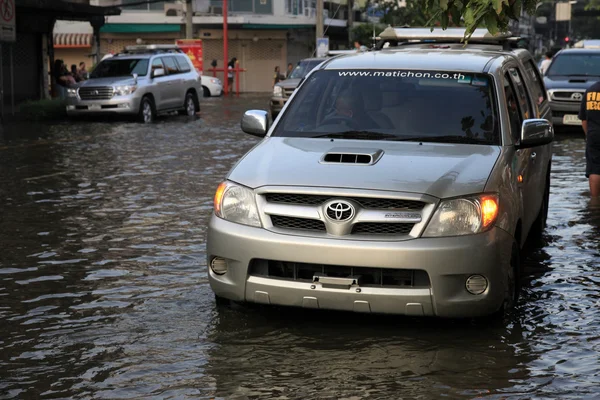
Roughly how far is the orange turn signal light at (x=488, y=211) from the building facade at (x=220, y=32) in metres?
55.3

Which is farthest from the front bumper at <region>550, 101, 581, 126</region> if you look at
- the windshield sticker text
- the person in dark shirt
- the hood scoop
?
the hood scoop

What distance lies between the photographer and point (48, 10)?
30.7 meters

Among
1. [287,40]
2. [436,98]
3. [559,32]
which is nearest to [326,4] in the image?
[287,40]

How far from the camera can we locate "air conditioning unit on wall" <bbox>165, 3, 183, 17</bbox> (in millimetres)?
63062

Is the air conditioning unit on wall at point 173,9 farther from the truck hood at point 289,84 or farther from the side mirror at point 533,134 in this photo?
the side mirror at point 533,134

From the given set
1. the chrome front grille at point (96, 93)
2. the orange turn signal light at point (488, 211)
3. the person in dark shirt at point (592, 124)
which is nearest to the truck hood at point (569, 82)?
the chrome front grille at point (96, 93)

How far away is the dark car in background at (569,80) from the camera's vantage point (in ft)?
73.6

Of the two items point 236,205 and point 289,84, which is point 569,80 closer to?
point 289,84

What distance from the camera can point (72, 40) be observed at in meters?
63.9

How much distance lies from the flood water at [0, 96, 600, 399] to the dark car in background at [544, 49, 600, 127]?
11499 millimetres

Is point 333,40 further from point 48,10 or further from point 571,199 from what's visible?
point 571,199

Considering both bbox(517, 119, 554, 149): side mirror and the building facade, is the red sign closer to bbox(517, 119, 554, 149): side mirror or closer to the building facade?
the building facade

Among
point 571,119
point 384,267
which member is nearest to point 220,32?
point 571,119

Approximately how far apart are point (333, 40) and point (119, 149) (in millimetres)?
58796
